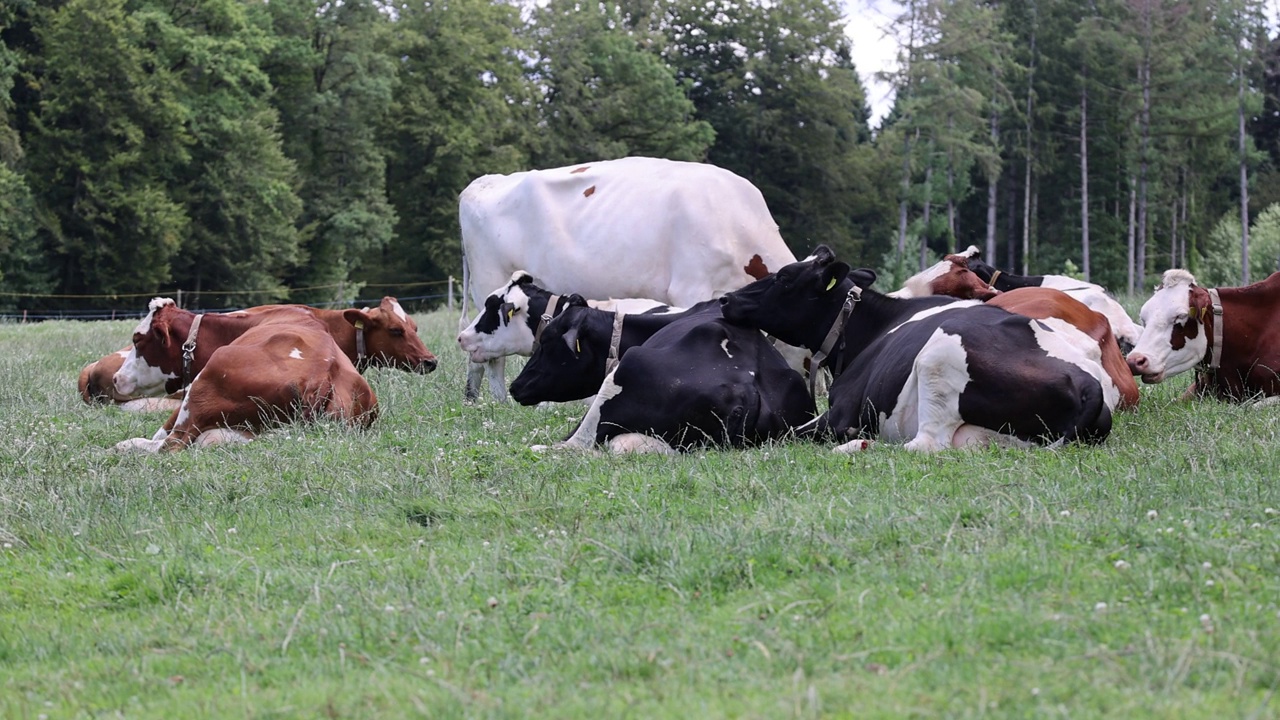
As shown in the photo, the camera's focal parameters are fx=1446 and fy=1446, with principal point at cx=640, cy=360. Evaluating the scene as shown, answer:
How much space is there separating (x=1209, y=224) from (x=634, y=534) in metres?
81.9

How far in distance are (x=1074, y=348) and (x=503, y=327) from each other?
215 inches

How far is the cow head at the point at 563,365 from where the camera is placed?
10.8 meters

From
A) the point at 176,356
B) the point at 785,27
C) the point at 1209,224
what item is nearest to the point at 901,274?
the point at 785,27

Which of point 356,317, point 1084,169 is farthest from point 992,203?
point 356,317

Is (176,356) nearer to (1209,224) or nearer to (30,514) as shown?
(30,514)

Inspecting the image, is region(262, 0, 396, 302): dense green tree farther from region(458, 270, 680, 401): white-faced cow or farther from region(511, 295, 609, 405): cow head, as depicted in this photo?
region(511, 295, 609, 405): cow head

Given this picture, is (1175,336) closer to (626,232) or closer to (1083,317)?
(1083,317)

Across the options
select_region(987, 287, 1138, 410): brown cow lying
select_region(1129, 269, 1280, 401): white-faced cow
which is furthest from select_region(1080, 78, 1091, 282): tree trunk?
select_region(987, 287, 1138, 410): brown cow lying

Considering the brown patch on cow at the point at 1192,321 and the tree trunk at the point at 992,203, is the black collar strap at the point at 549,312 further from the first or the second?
the tree trunk at the point at 992,203

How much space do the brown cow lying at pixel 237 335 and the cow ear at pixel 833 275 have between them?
4716mm

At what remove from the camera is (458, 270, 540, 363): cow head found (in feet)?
41.5

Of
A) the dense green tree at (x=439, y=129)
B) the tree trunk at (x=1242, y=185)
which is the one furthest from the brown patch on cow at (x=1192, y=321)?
the tree trunk at (x=1242, y=185)

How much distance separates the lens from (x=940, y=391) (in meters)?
8.48

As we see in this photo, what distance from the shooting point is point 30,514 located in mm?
7543
